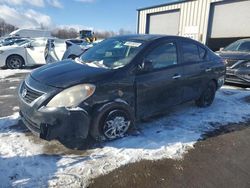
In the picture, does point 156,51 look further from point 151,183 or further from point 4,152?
point 4,152

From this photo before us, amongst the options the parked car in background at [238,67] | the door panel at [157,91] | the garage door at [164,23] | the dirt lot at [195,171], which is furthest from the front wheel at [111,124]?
the garage door at [164,23]

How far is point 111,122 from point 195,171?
1.29 metres

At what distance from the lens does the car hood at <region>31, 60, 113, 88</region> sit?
10.4 feet

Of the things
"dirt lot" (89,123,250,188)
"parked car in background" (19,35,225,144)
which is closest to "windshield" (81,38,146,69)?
"parked car in background" (19,35,225,144)

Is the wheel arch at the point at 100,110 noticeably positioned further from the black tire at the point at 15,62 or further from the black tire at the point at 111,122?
the black tire at the point at 15,62

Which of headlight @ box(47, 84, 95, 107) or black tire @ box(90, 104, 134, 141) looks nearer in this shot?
headlight @ box(47, 84, 95, 107)

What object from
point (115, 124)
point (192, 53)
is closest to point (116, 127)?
point (115, 124)

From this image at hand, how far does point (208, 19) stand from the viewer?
47.3ft

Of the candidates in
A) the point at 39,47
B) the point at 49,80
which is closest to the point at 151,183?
the point at 49,80

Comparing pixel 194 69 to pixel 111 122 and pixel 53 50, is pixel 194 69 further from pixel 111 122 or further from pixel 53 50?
pixel 53 50

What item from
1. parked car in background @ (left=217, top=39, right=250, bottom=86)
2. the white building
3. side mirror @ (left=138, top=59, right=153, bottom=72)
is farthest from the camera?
the white building

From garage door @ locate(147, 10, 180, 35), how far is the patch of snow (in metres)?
13.1

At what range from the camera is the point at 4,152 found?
3.13m

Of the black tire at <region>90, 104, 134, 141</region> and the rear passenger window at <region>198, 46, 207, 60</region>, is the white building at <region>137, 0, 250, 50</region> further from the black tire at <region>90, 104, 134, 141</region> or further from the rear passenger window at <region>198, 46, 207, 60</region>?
the black tire at <region>90, 104, 134, 141</region>
